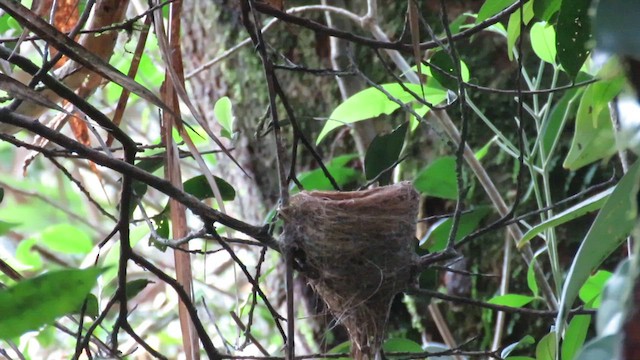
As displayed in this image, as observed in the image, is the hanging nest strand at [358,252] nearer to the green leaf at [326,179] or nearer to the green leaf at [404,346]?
the green leaf at [404,346]

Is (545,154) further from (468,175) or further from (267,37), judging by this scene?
(267,37)

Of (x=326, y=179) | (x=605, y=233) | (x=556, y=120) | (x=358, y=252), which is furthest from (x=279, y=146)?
(x=556, y=120)

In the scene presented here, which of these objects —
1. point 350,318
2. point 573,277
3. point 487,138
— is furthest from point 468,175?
point 573,277

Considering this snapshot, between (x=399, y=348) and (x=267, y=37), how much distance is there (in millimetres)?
835

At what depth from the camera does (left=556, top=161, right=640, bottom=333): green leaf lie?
46 centimetres

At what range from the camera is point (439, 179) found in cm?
92

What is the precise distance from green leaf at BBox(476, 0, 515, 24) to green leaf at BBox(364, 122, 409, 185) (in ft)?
0.49

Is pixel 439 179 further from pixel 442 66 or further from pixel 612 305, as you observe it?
pixel 612 305

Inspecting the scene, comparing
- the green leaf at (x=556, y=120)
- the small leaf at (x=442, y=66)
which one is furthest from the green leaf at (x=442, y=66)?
the green leaf at (x=556, y=120)

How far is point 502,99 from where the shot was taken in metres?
1.31

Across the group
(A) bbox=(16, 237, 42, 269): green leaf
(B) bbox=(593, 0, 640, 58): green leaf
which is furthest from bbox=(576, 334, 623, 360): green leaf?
(A) bbox=(16, 237, 42, 269): green leaf

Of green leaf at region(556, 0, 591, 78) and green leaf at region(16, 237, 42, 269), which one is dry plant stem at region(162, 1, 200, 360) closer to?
green leaf at region(556, 0, 591, 78)

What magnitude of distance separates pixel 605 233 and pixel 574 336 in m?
0.24

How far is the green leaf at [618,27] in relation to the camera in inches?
10.3
